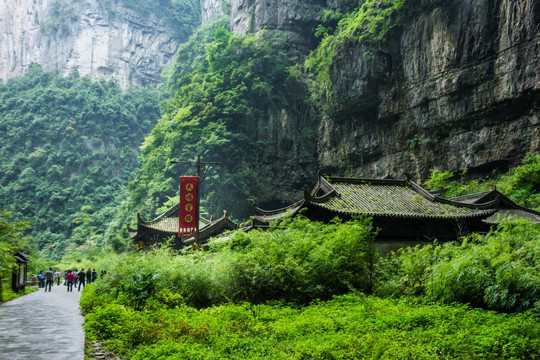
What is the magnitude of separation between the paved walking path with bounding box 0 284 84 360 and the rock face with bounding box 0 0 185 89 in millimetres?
87135

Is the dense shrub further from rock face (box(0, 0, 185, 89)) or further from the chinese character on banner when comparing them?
rock face (box(0, 0, 185, 89))

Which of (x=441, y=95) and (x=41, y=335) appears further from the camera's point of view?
(x=441, y=95)

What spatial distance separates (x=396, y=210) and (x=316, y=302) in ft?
24.3

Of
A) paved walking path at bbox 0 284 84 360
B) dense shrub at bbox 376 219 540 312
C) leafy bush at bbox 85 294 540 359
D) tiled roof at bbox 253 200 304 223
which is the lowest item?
paved walking path at bbox 0 284 84 360

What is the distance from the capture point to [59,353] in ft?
25.0

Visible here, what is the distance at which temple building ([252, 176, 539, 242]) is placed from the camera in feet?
57.7

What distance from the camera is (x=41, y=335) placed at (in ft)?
31.1

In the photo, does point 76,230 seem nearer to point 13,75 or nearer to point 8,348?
point 13,75

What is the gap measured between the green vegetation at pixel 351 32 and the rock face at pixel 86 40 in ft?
194

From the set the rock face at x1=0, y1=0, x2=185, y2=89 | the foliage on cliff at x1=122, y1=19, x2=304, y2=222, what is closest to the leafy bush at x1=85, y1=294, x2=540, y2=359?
the foliage on cliff at x1=122, y1=19, x2=304, y2=222

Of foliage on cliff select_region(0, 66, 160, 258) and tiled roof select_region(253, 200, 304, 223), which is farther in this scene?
foliage on cliff select_region(0, 66, 160, 258)

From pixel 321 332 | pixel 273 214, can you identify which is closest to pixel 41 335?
pixel 321 332

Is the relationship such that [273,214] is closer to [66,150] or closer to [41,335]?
[41,335]

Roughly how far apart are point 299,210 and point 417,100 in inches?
836
